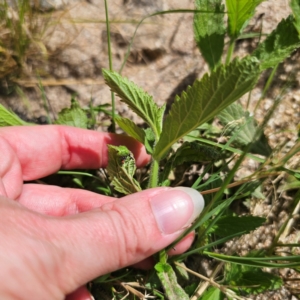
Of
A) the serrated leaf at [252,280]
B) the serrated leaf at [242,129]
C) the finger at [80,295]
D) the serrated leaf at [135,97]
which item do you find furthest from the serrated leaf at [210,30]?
the finger at [80,295]

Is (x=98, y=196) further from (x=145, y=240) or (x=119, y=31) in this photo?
(x=119, y=31)

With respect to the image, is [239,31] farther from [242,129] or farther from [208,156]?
[208,156]

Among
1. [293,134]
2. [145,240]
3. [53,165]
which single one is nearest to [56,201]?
[53,165]

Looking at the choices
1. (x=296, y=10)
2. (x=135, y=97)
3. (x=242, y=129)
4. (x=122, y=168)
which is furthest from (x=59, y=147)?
(x=296, y=10)

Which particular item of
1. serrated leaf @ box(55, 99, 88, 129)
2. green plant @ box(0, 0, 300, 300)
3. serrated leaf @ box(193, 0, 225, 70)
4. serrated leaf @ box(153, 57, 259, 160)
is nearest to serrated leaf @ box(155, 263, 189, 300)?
green plant @ box(0, 0, 300, 300)

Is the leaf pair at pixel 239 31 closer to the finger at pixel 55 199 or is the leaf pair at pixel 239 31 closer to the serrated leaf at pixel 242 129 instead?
the serrated leaf at pixel 242 129
